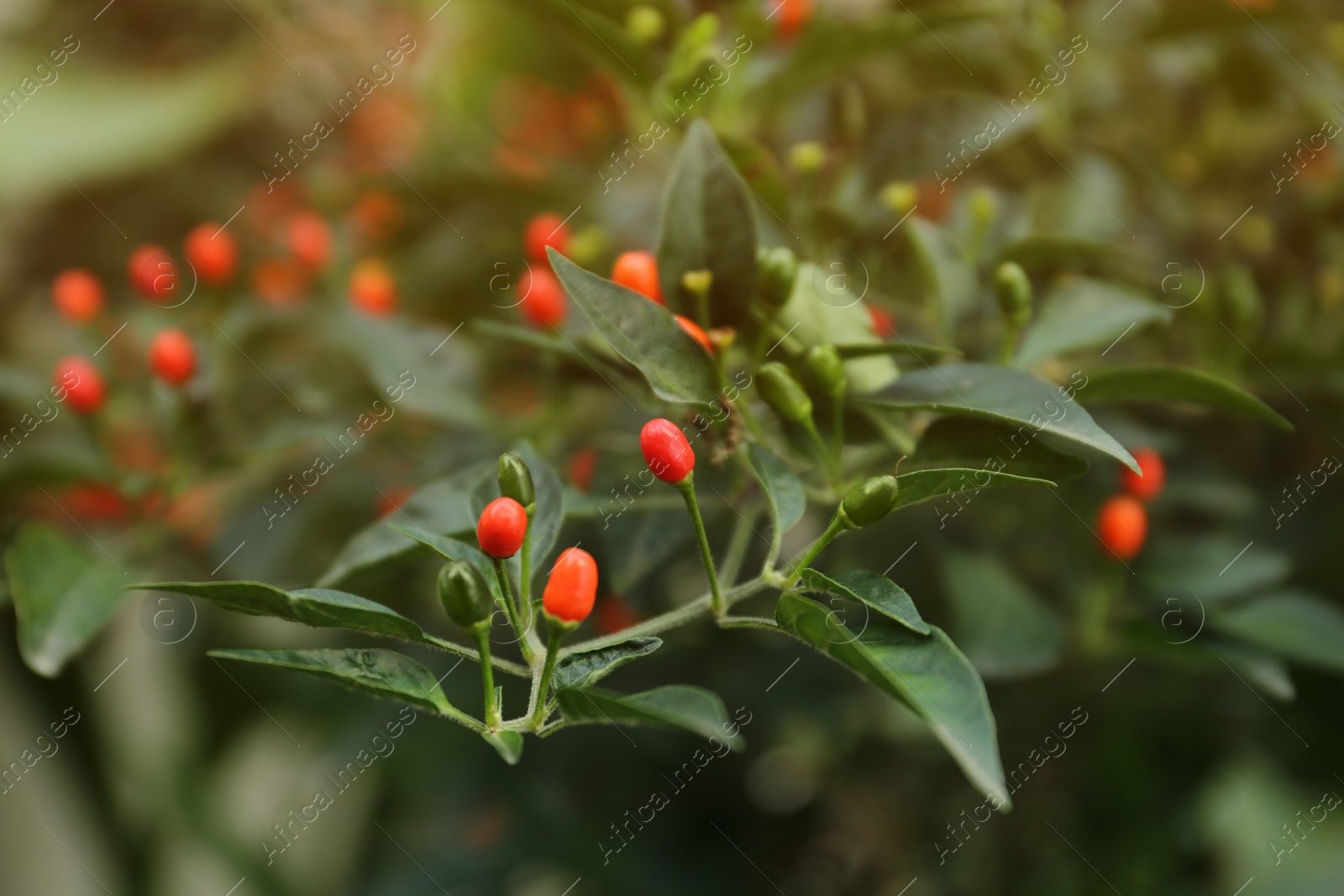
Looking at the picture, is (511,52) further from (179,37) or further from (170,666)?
(170,666)

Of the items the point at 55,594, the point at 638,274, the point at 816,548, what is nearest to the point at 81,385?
the point at 55,594

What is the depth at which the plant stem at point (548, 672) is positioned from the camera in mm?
357

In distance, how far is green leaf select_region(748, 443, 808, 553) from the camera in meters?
0.40

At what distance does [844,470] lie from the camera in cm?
54

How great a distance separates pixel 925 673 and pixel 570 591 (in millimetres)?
136

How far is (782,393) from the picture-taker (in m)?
0.43

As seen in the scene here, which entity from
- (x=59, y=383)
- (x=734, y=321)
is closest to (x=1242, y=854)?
(x=734, y=321)

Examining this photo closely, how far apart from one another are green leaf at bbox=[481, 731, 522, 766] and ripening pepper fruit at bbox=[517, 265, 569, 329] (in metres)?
0.31

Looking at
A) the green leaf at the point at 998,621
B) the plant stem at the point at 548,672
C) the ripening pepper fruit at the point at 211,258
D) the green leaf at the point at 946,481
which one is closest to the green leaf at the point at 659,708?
the plant stem at the point at 548,672

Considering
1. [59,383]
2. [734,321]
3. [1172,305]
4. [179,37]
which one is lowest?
[1172,305]

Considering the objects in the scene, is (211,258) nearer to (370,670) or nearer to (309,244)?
(309,244)

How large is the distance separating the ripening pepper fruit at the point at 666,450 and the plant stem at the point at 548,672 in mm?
77

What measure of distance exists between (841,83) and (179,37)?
111cm

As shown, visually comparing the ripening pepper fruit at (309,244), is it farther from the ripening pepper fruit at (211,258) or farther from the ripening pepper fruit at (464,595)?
the ripening pepper fruit at (464,595)
